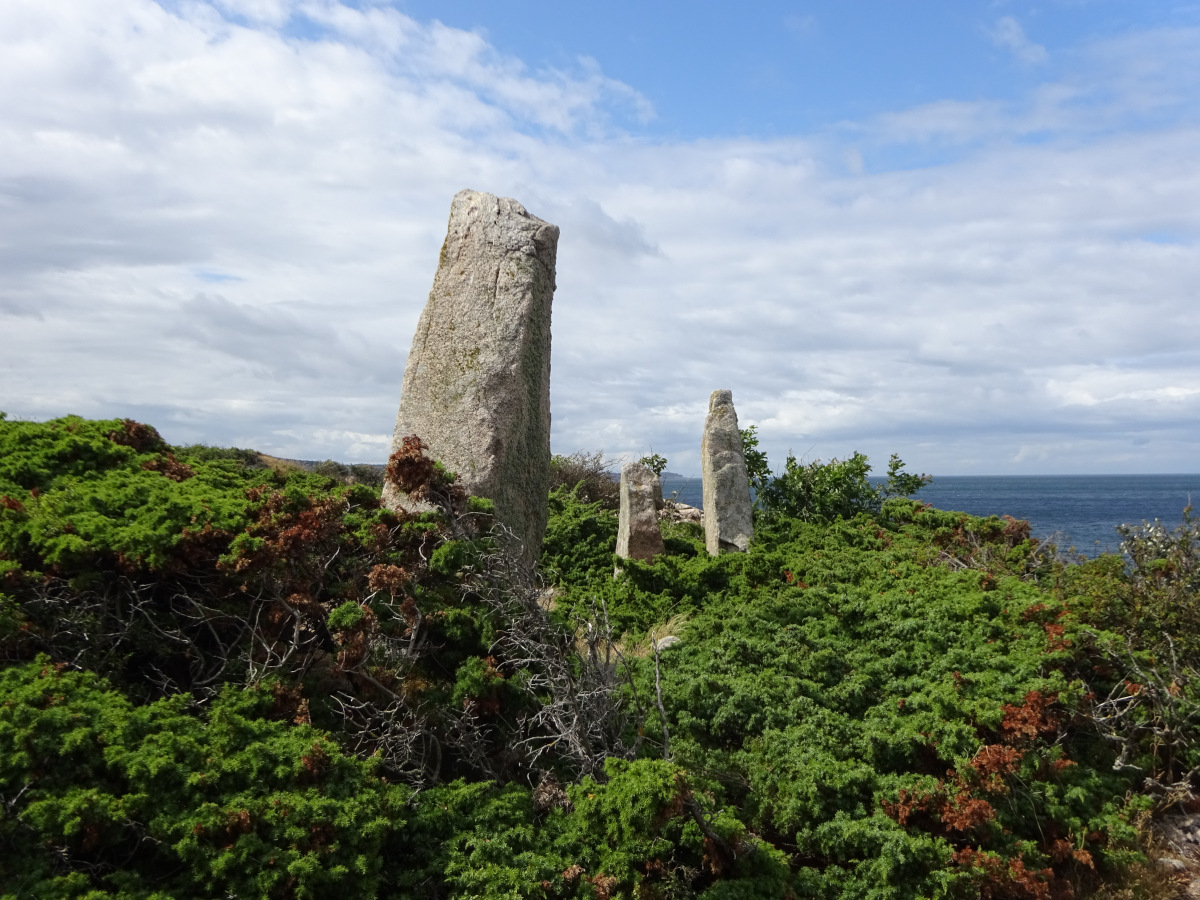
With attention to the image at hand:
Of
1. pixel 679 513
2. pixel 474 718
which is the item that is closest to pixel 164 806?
pixel 474 718

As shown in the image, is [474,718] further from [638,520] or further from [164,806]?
[638,520]

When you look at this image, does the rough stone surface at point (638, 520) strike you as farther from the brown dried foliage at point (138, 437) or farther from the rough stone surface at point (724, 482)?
the brown dried foliage at point (138, 437)

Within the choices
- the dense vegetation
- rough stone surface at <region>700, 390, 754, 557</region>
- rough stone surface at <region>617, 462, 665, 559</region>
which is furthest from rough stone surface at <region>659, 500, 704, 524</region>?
the dense vegetation

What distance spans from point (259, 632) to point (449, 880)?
1.96 meters

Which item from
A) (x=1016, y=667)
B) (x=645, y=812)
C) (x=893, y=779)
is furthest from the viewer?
(x=1016, y=667)

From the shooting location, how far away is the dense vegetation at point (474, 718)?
3.94 m

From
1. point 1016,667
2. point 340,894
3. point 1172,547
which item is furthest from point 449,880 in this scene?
point 1172,547

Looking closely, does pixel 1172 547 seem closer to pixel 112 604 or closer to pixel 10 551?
pixel 112 604

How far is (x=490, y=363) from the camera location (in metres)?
7.77

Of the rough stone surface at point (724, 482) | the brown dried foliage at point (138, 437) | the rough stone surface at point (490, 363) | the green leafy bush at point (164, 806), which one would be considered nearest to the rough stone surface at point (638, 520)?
the rough stone surface at point (724, 482)

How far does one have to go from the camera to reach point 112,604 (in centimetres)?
497

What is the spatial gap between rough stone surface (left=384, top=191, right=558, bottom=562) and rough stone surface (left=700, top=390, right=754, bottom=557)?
380 centimetres

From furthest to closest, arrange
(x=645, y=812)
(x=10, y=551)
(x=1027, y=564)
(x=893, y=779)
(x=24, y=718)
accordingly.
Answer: (x=1027, y=564), (x=893, y=779), (x=10, y=551), (x=645, y=812), (x=24, y=718)

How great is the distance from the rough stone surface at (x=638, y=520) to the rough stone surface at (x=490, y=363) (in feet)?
8.96
